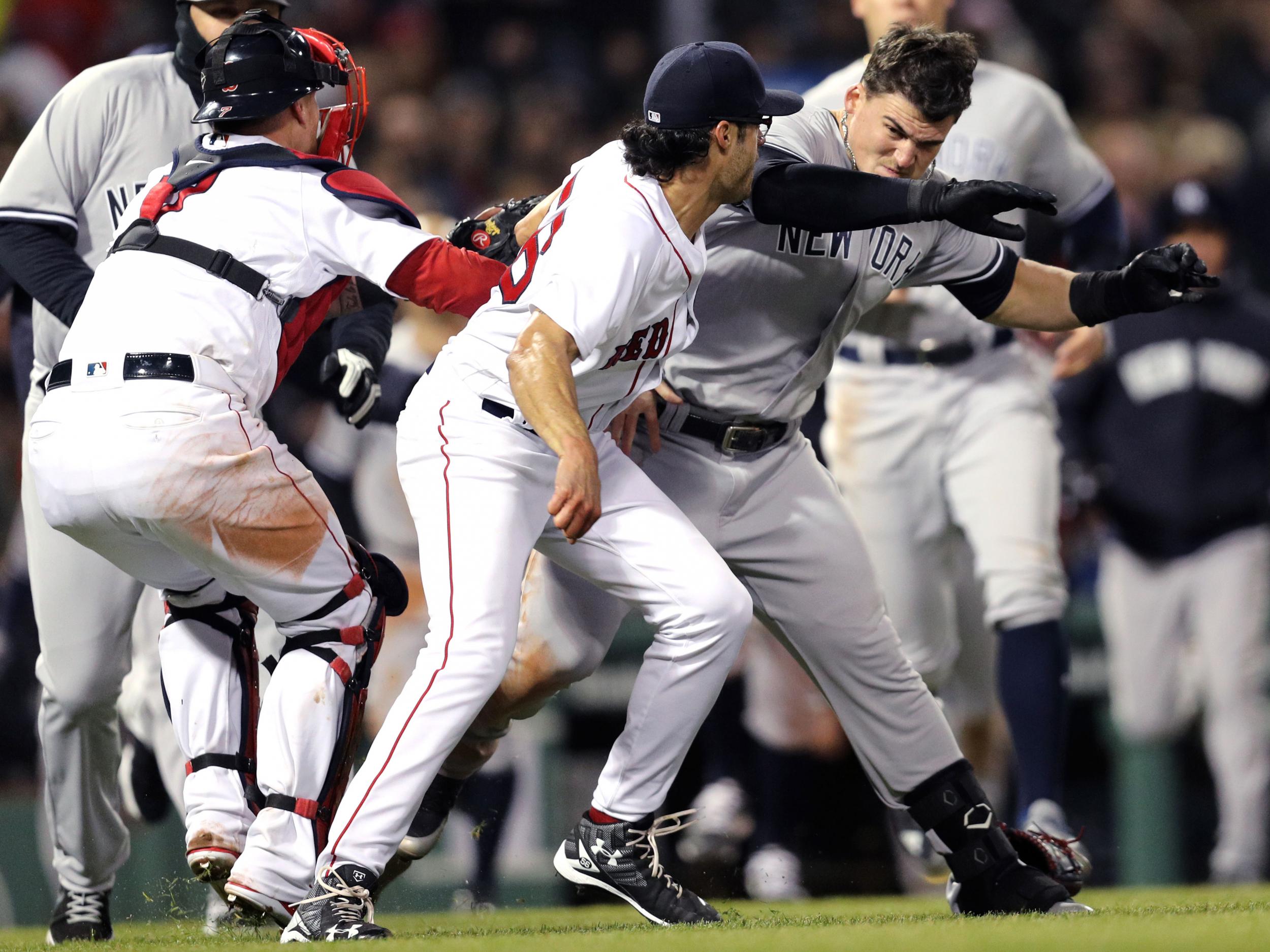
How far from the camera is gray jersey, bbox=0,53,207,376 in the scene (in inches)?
172

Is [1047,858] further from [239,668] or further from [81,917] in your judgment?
[81,917]

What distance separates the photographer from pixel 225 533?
347 centimetres

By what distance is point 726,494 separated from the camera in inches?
159

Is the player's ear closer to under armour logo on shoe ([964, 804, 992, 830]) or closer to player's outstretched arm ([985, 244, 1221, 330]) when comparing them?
player's outstretched arm ([985, 244, 1221, 330])

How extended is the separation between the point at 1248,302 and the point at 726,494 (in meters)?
4.22

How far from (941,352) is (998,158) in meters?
0.64

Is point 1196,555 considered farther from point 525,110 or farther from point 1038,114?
point 525,110

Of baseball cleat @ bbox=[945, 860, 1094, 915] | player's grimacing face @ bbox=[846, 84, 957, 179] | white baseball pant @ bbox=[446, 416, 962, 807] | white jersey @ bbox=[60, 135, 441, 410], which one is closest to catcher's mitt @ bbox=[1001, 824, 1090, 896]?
baseball cleat @ bbox=[945, 860, 1094, 915]

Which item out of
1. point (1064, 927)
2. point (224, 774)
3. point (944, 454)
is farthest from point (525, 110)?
point (1064, 927)

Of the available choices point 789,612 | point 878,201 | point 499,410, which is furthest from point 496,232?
point 789,612

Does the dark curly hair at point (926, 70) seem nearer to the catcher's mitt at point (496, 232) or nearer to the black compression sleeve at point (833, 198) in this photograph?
the black compression sleeve at point (833, 198)

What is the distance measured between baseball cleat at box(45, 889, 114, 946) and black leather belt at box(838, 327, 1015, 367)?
9.58 ft

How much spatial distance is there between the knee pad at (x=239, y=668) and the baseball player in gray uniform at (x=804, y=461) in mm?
532

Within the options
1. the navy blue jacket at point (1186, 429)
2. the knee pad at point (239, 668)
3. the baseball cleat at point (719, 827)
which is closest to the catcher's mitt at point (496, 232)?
the knee pad at point (239, 668)
